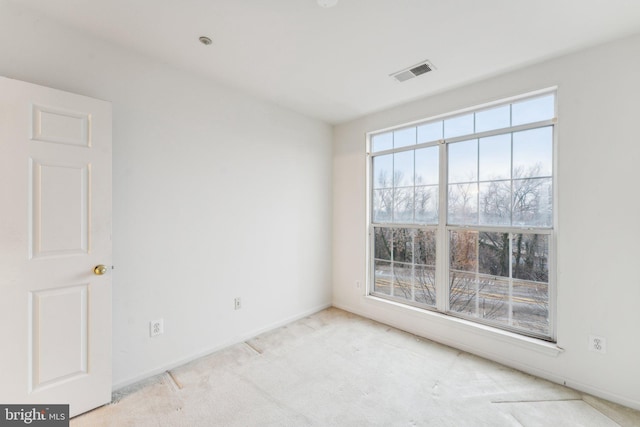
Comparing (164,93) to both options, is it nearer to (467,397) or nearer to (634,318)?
(467,397)

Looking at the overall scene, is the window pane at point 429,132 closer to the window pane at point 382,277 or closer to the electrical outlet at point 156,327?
the window pane at point 382,277

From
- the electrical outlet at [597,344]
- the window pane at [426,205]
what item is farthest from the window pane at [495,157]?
the electrical outlet at [597,344]

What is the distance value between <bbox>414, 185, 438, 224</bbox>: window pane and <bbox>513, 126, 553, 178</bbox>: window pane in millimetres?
762

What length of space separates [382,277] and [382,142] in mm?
1706

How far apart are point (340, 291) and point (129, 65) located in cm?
328

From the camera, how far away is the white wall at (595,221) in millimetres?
1915

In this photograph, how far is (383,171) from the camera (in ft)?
11.3

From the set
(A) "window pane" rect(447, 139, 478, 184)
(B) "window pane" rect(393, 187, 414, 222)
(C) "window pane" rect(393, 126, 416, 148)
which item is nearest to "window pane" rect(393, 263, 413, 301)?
(B) "window pane" rect(393, 187, 414, 222)

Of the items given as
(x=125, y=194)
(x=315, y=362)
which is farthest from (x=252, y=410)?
(x=125, y=194)

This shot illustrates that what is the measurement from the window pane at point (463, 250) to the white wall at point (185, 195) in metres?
1.71

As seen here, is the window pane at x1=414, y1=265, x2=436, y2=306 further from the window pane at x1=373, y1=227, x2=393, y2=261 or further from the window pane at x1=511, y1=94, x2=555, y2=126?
the window pane at x1=511, y1=94, x2=555, y2=126

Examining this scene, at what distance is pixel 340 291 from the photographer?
3779 mm

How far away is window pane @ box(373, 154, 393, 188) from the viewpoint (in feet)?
11.1

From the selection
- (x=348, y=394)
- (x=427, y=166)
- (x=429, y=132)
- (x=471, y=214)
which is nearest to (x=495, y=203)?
(x=471, y=214)
